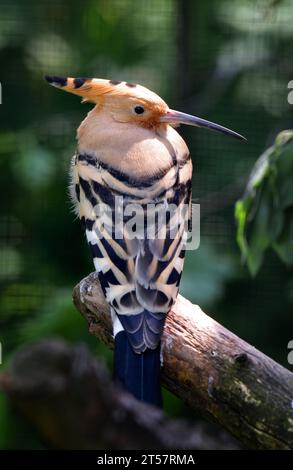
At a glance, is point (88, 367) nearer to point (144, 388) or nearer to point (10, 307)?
point (144, 388)

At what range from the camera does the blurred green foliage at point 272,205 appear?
2.97 m

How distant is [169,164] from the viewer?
2.77 m

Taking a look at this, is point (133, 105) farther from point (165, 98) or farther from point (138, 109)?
point (165, 98)

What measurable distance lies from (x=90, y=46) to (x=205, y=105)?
68 centimetres

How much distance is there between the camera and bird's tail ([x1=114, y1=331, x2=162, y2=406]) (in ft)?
7.25

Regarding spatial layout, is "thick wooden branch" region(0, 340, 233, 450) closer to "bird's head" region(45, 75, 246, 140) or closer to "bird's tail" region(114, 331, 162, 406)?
"bird's tail" region(114, 331, 162, 406)

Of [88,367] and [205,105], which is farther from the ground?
[88,367]

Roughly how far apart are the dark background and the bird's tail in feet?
6.83

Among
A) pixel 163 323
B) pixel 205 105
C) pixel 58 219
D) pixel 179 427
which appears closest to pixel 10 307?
pixel 58 219

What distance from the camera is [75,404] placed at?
1.48m

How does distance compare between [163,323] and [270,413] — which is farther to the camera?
[163,323]

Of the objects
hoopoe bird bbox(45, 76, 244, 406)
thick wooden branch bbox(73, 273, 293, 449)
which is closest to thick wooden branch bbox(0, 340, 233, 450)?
thick wooden branch bbox(73, 273, 293, 449)

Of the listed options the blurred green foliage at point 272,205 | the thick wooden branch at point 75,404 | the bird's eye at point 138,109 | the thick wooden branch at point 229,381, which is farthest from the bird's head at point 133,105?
the thick wooden branch at point 75,404

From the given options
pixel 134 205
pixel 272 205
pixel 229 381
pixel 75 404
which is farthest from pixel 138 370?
pixel 272 205
